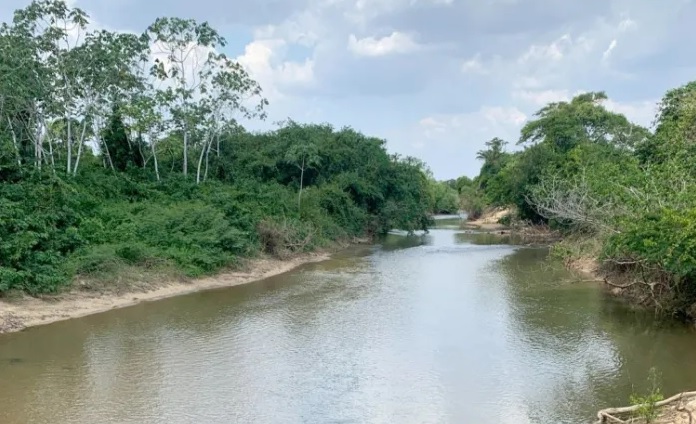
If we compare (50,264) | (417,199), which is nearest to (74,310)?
(50,264)

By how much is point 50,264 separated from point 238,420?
1049 centimetres

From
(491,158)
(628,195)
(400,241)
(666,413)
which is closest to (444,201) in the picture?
(491,158)

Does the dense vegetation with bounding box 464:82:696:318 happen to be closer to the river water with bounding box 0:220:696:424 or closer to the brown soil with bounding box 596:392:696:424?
the river water with bounding box 0:220:696:424

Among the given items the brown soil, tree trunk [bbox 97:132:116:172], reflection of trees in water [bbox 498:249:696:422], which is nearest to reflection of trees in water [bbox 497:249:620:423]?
reflection of trees in water [bbox 498:249:696:422]

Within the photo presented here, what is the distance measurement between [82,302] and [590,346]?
43.9 feet

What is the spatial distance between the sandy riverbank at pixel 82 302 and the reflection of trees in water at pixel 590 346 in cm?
1023

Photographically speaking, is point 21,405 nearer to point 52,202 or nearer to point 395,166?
point 52,202

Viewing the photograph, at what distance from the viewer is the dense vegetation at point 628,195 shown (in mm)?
14453

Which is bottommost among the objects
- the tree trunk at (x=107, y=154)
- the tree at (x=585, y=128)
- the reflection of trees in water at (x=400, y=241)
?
the reflection of trees in water at (x=400, y=241)

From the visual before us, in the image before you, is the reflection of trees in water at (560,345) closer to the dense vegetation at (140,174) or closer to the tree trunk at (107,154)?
the dense vegetation at (140,174)

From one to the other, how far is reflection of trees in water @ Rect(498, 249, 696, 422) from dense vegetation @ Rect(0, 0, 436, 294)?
1198 centimetres

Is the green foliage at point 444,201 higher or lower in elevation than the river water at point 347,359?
higher

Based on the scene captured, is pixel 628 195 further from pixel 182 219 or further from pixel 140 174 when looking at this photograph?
pixel 140 174

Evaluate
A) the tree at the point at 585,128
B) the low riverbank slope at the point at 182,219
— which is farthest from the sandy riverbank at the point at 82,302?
the tree at the point at 585,128
